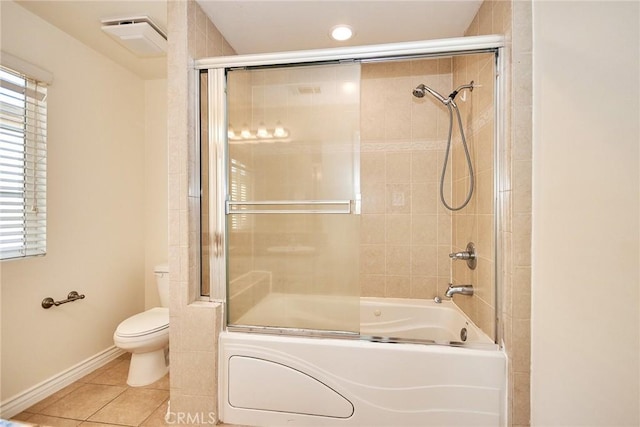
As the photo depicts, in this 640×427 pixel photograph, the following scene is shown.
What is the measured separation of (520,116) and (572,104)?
0.22 m

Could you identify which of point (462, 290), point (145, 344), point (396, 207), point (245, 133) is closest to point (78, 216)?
point (145, 344)

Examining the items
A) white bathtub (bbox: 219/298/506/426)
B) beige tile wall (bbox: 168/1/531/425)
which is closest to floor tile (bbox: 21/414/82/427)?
beige tile wall (bbox: 168/1/531/425)

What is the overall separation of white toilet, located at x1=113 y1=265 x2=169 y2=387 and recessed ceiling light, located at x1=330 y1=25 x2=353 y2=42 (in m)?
2.27

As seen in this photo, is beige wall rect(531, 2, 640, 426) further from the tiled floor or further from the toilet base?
the toilet base

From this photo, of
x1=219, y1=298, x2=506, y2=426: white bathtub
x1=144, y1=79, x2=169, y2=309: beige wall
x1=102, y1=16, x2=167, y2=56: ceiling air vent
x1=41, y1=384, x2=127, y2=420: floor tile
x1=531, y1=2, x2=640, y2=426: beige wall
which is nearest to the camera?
x1=531, y1=2, x2=640, y2=426: beige wall

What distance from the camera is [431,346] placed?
1549 mm

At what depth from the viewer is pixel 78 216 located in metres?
2.25

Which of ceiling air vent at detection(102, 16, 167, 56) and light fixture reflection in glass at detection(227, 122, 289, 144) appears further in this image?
ceiling air vent at detection(102, 16, 167, 56)

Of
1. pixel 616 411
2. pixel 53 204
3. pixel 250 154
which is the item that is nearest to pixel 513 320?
pixel 616 411

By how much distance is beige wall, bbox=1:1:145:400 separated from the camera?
6.17 ft

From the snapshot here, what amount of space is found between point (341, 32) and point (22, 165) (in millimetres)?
2139

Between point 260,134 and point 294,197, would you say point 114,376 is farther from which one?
point 260,134

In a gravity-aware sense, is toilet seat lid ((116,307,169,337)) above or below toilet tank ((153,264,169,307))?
below

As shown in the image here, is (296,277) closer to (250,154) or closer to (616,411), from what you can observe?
(250,154)
